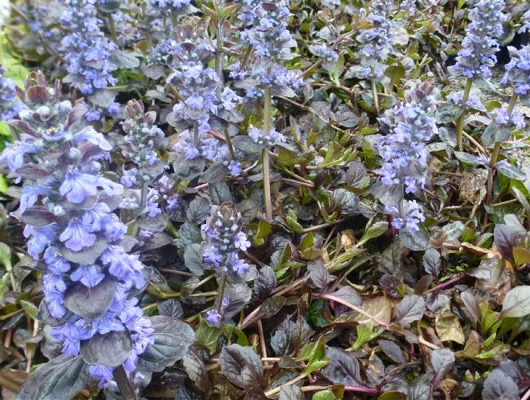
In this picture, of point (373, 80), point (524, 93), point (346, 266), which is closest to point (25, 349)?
point (346, 266)

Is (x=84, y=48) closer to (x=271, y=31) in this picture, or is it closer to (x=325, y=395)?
(x=271, y=31)

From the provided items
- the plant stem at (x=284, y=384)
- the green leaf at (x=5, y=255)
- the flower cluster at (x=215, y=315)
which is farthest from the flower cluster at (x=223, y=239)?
the green leaf at (x=5, y=255)

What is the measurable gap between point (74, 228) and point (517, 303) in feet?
6.54

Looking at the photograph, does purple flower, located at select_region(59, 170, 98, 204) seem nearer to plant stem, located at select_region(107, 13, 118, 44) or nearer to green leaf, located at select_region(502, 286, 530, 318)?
green leaf, located at select_region(502, 286, 530, 318)

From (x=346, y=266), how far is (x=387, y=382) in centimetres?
68

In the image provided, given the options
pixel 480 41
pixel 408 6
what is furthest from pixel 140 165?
pixel 408 6

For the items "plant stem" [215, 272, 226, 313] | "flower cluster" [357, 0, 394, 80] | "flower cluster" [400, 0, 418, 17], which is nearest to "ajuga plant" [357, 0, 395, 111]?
"flower cluster" [357, 0, 394, 80]

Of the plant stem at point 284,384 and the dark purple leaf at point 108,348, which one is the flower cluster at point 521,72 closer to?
the plant stem at point 284,384

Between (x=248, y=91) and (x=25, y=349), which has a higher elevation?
(x=248, y=91)

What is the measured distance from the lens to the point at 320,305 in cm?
259

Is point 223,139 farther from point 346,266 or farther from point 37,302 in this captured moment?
point 37,302

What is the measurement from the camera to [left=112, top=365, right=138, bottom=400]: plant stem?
1.85 metres

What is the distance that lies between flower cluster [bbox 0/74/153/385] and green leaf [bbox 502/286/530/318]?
67.0 inches

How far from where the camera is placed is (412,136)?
7.78ft
